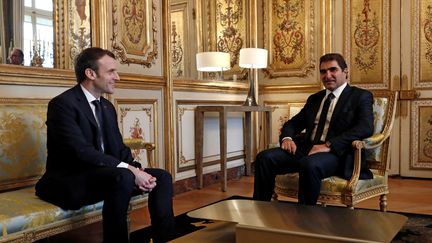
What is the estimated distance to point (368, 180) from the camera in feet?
9.11

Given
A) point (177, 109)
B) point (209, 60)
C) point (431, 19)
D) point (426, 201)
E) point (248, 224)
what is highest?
point (431, 19)

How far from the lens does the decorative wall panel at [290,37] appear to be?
5305 millimetres

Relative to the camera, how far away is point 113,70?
8.12ft

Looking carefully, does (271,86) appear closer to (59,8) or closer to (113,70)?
(59,8)

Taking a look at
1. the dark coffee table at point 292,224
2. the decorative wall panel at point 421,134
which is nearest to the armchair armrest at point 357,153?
the dark coffee table at point 292,224

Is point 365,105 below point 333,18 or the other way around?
below

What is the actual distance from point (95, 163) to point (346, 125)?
60.7 inches

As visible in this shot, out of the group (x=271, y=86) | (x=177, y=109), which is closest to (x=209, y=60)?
(x=177, y=109)

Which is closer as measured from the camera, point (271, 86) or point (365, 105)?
point (365, 105)

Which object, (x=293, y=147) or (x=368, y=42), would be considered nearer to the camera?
(x=293, y=147)

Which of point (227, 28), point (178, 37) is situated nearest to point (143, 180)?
point (178, 37)

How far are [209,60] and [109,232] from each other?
2.60 metres

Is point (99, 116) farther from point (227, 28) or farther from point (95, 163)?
point (227, 28)

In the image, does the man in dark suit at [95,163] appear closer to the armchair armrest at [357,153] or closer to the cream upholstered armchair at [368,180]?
the cream upholstered armchair at [368,180]
